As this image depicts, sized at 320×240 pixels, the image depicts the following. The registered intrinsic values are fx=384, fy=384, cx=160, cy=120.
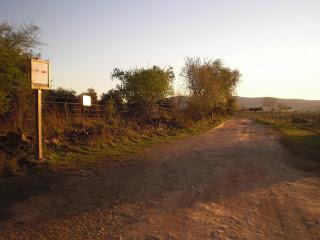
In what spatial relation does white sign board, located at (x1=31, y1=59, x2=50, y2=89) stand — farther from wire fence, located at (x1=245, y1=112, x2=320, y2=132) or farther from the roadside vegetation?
wire fence, located at (x1=245, y1=112, x2=320, y2=132)

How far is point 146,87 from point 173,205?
81.2 feet

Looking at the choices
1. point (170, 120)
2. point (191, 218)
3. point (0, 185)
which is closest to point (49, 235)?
point (191, 218)

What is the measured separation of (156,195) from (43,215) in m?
2.49

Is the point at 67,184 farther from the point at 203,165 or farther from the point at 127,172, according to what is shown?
the point at 203,165

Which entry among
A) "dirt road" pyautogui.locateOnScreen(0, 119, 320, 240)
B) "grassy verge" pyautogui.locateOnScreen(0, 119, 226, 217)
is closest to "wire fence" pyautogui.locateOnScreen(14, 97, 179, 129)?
"grassy verge" pyautogui.locateOnScreen(0, 119, 226, 217)

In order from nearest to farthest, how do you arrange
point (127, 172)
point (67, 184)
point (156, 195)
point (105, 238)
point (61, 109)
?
point (105, 238), point (156, 195), point (67, 184), point (127, 172), point (61, 109)

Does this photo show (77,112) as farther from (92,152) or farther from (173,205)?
(173,205)

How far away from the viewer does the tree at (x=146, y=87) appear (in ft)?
101

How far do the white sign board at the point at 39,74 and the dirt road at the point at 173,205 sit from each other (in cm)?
308

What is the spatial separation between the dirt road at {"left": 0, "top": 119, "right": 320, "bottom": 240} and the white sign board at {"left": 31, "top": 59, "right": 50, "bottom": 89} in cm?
308

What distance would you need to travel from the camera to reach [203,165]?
1232 cm

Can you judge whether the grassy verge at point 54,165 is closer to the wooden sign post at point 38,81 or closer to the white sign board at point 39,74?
the wooden sign post at point 38,81

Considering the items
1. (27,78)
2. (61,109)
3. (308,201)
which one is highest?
(27,78)

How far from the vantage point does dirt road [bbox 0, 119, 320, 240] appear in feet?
19.7
